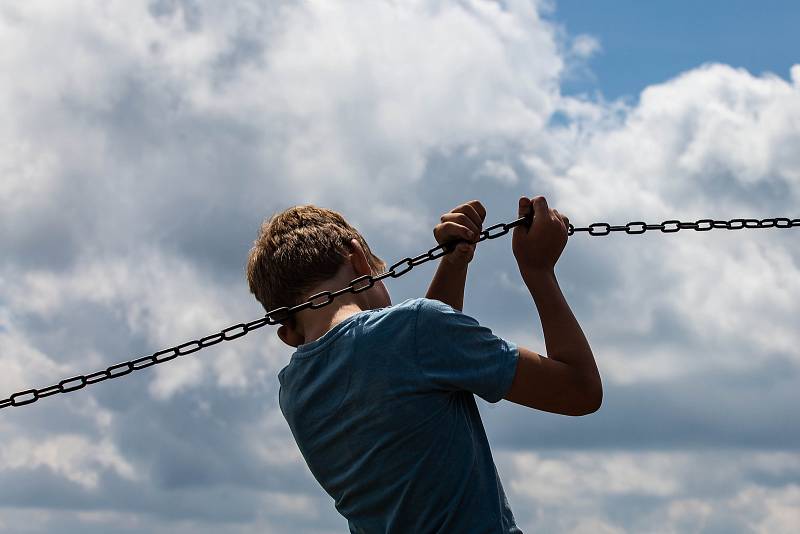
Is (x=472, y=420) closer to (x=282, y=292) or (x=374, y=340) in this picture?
(x=374, y=340)

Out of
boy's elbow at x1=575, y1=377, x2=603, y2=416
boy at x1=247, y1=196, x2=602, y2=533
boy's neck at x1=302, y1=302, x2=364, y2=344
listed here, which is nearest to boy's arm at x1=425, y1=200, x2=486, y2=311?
boy at x1=247, y1=196, x2=602, y2=533

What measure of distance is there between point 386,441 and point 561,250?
1.41m

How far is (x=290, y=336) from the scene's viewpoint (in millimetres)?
5660

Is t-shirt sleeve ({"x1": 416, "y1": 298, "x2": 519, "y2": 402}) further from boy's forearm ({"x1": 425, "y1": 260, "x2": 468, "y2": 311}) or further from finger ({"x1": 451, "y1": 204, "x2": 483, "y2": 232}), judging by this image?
boy's forearm ({"x1": 425, "y1": 260, "x2": 468, "y2": 311})

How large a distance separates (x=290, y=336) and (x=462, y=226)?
1.06 m

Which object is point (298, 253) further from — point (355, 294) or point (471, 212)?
point (471, 212)

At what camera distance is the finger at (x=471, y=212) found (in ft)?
18.9

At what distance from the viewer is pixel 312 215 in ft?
18.2

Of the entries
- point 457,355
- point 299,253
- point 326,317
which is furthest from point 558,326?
point 299,253

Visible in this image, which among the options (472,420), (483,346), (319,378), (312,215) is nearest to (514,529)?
(472,420)

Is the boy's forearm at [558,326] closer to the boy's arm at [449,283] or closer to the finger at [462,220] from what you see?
the finger at [462,220]

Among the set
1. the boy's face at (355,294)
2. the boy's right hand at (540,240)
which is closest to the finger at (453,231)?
the boy's right hand at (540,240)

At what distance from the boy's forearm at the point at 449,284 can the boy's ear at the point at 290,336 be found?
3.02ft

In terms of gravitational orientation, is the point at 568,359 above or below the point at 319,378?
below
